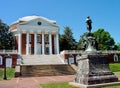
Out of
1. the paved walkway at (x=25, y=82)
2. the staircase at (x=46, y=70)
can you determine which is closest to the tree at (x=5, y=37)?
the staircase at (x=46, y=70)

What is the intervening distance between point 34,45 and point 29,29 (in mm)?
3817

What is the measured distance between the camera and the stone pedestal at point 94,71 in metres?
13.1

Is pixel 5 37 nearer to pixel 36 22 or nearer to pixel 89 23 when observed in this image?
pixel 36 22

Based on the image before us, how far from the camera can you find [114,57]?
154 ft

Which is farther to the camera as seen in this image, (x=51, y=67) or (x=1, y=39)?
(x=1, y=39)

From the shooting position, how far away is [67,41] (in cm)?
6262

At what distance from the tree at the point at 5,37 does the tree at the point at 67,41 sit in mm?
14439

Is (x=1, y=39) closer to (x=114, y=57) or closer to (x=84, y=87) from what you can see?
(x=114, y=57)

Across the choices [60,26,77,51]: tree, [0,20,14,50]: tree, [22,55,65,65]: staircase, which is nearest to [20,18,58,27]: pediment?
[0,20,14,50]: tree

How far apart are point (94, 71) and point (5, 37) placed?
44.0 m

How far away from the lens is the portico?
160 ft

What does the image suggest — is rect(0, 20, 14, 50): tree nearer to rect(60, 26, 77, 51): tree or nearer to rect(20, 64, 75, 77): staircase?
rect(60, 26, 77, 51): tree

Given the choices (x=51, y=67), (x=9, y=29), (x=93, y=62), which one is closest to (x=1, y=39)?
(x=9, y=29)

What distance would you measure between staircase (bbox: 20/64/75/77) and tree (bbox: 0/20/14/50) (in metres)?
21.2
